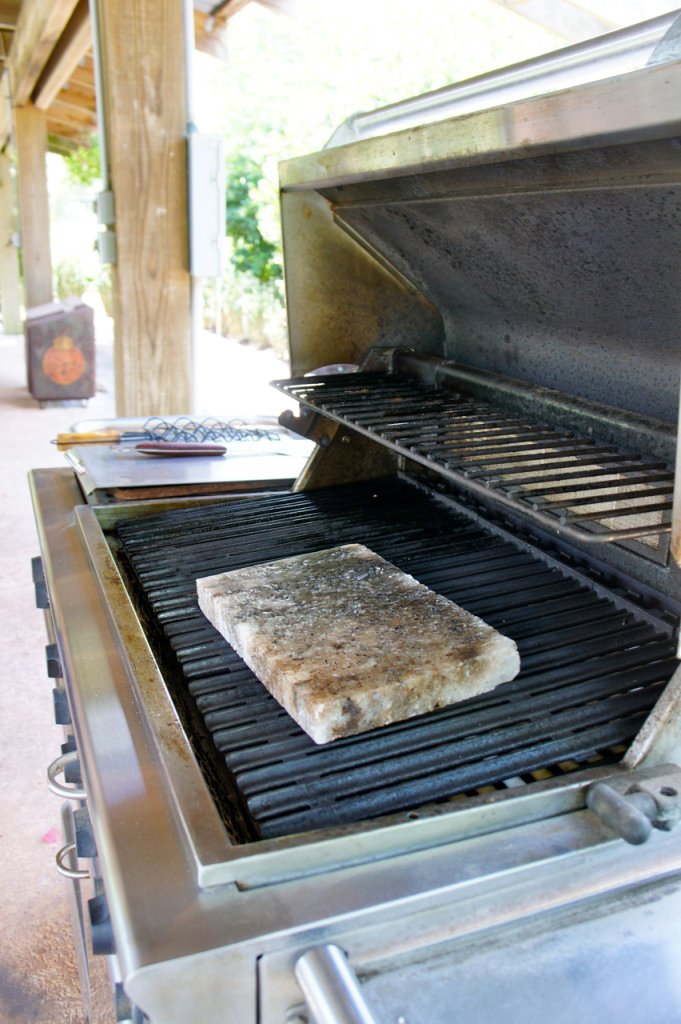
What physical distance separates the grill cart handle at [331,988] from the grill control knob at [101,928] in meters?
0.44

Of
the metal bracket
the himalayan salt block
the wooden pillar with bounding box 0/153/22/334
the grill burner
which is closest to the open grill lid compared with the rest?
the grill burner

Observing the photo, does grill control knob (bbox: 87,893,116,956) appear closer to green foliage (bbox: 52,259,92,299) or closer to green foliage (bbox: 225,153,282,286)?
green foliage (bbox: 225,153,282,286)

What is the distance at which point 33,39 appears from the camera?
5.38m

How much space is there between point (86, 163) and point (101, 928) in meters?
13.1

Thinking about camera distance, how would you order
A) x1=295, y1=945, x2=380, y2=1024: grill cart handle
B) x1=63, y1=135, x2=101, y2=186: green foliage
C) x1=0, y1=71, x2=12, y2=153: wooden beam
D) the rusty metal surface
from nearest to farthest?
x1=295, y1=945, x2=380, y2=1024: grill cart handle → the rusty metal surface → x1=0, y1=71, x2=12, y2=153: wooden beam → x1=63, y1=135, x2=101, y2=186: green foliage

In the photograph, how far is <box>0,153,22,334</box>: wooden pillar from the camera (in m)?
11.3

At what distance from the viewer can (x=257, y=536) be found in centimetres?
162

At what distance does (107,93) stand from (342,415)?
184 cm

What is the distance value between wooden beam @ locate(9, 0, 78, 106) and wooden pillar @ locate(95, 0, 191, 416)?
214 centimetres

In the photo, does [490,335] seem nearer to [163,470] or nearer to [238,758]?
[163,470]

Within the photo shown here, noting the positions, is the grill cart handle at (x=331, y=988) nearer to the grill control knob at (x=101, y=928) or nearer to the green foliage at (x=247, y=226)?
the grill control knob at (x=101, y=928)

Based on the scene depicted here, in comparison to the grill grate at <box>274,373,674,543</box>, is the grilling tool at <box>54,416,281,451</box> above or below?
below

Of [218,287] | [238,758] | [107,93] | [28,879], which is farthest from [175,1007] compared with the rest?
[218,287]

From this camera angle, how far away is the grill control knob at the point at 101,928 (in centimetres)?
104
